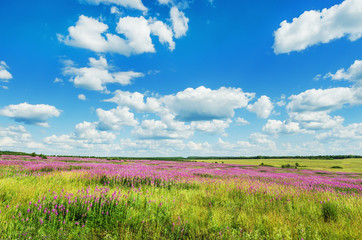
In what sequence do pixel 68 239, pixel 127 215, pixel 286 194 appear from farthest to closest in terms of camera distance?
pixel 286 194, pixel 127 215, pixel 68 239

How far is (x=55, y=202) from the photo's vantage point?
4.03 meters

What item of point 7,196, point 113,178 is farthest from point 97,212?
point 113,178

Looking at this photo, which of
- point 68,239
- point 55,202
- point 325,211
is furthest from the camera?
point 325,211

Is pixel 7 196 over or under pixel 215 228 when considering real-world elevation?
over

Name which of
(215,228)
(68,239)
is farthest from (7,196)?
(215,228)

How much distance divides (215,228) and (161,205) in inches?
65.6

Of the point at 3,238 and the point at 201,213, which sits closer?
the point at 3,238

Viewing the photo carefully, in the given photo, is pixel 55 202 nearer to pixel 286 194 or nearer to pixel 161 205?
pixel 161 205

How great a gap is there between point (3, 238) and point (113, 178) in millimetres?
6165

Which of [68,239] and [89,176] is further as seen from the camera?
[89,176]

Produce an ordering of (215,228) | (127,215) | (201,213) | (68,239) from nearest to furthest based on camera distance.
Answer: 1. (68,239)
2. (215,228)
3. (127,215)
4. (201,213)

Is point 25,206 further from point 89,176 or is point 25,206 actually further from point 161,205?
point 89,176

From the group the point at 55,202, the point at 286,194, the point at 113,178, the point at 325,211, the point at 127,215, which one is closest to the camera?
the point at 127,215

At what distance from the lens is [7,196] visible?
4.38 metres
